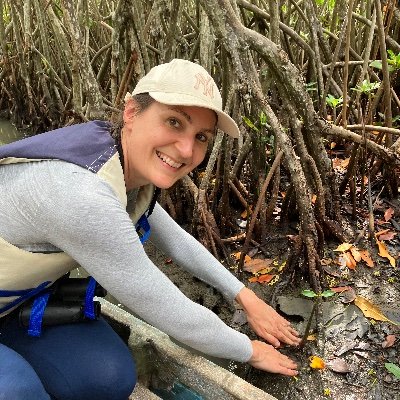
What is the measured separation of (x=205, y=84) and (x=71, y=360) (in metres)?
0.86

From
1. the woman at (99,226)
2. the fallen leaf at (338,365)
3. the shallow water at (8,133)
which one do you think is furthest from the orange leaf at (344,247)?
the shallow water at (8,133)

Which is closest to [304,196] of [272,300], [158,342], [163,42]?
[272,300]

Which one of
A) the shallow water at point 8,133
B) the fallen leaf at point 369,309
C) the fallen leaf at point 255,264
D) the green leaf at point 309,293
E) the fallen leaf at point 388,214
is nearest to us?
the fallen leaf at point 369,309

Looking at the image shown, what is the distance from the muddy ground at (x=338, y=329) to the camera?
158 centimetres

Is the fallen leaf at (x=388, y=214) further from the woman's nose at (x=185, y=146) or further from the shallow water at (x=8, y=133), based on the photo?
the shallow water at (x=8, y=133)

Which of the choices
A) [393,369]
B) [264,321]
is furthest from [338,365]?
[264,321]

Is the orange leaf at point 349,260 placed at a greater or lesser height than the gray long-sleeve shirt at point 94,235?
lesser

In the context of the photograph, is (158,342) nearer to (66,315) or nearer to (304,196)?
(66,315)

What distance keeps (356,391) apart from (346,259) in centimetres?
75

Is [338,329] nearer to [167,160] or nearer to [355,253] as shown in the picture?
[355,253]

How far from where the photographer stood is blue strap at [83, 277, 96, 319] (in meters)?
1.36

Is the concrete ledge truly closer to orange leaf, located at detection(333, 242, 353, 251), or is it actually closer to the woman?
the woman

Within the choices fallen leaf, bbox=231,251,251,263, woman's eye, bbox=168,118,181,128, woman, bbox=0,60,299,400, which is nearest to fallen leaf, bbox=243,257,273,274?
fallen leaf, bbox=231,251,251,263

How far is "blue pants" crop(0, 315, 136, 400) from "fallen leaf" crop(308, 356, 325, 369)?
651mm
